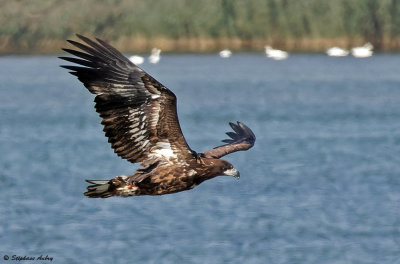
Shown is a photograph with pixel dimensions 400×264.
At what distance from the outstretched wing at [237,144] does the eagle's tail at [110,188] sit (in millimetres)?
1165

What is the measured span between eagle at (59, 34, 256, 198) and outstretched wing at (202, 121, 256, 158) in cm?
62

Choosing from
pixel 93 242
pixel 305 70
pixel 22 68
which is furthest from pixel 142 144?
pixel 22 68

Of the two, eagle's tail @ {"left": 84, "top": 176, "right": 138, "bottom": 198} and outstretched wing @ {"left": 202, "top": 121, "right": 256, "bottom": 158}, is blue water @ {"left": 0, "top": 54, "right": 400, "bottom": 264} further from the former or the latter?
eagle's tail @ {"left": 84, "top": 176, "right": 138, "bottom": 198}

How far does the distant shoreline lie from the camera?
64.3 metres

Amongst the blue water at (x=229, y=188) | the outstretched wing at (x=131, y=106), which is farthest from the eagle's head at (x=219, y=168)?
the blue water at (x=229, y=188)

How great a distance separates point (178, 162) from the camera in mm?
11102

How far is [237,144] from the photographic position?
13.0 meters

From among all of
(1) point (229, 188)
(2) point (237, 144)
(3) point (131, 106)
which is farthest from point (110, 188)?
(1) point (229, 188)

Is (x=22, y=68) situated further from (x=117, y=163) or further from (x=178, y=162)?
(x=178, y=162)

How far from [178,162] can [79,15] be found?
187 feet

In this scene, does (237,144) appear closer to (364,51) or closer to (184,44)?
(364,51)

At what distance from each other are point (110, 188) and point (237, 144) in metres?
2.68

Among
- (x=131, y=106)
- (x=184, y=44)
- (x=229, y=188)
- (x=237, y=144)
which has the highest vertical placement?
(x=184, y=44)

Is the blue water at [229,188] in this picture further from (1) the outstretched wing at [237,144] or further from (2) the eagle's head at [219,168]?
(2) the eagle's head at [219,168]
